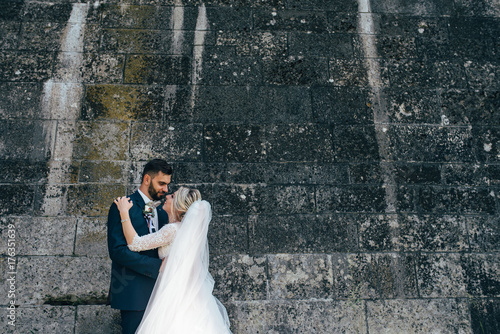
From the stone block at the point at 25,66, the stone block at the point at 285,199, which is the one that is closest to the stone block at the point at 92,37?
the stone block at the point at 25,66

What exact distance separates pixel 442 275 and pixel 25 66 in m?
4.77

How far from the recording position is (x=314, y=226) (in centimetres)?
420

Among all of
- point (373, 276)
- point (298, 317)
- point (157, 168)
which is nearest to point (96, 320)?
point (157, 168)

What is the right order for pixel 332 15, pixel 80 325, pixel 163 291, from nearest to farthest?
pixel 163 291, pixel 80 325, pixel 332 15

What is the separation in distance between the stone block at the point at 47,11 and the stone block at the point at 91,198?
196 cm

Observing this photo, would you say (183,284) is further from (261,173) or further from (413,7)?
(413,7)

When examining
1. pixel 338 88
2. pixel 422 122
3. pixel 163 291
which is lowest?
pixel 163 291

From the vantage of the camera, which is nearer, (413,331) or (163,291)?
(163,291)

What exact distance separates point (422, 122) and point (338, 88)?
0.97 m

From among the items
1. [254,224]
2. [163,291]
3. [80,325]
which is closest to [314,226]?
[254,224]

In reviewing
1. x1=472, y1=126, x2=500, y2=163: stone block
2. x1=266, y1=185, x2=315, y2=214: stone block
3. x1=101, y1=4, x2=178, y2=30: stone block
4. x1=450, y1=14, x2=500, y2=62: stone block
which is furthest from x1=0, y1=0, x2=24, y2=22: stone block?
x1=472, y1=126, x2=500, y2=163: stone block

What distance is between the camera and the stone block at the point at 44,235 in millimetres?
3994

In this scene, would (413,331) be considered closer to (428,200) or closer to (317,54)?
(428,200)

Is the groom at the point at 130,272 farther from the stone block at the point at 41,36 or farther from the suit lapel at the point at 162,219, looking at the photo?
the stone block at the point at 41,36
